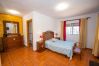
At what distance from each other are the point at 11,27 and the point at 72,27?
14.9ft

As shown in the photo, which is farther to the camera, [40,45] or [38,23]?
[38,23]

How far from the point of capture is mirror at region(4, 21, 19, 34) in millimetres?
4115

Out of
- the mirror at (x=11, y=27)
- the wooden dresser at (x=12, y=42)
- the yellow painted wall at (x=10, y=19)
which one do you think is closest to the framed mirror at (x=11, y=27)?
the mirror at (x=11, y=27)

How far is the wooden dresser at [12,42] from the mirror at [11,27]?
467 mm

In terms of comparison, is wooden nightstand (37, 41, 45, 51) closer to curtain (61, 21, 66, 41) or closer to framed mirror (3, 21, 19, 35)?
curtain (61, 21, 66, 41)

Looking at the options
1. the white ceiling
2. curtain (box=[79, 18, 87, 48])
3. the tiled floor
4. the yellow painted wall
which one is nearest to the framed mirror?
the yellow painted wall

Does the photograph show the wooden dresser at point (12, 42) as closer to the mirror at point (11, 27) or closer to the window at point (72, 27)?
the mirror at point (11, 27)

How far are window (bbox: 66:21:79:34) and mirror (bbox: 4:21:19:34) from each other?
13.1ft

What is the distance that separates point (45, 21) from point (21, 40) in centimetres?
232

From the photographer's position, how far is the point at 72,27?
Result: 4.72m

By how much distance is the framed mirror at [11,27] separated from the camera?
13.5ft

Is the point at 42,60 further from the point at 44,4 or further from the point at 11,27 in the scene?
the point at 11,27

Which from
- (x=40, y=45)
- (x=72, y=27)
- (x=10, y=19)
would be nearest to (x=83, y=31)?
(x=72, y=27)

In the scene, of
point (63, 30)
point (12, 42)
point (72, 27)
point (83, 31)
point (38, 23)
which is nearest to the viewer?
point (38, 23)
